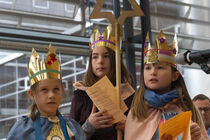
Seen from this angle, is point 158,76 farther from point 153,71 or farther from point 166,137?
point 166,137

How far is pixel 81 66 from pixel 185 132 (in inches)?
67.3

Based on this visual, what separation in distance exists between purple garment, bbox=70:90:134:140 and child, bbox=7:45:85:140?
0.26 metres

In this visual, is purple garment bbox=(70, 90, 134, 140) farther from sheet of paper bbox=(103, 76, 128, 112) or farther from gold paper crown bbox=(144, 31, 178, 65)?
gold paper crown bbox=(144, 31, 178, 65)

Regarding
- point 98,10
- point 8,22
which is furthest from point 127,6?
point 98,10

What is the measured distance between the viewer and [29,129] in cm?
218

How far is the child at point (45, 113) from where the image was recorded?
7.18 feet

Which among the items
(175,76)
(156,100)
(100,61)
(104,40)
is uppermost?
(104,40)

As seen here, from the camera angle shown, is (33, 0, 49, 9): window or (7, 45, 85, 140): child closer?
(7, 45, 85, 140): child

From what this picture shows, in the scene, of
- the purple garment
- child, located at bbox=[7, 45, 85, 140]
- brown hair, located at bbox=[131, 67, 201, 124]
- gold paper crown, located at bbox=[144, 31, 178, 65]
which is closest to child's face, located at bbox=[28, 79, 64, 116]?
child, located at bbox=[7, 45, 85, 140]

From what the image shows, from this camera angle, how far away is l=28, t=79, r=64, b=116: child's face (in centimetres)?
224

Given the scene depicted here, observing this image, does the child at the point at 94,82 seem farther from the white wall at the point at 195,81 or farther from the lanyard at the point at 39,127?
the white wall at the point at 195,81

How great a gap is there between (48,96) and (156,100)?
65cm

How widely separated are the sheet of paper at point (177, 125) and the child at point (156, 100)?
254mm

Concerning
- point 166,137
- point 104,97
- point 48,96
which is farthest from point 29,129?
point 166,137
